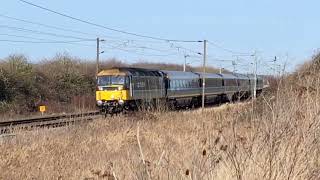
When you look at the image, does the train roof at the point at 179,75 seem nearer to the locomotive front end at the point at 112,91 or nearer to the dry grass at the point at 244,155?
the locomotive front end at the point at 112,91

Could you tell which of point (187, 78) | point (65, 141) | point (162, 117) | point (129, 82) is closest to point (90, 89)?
point (187, 78)

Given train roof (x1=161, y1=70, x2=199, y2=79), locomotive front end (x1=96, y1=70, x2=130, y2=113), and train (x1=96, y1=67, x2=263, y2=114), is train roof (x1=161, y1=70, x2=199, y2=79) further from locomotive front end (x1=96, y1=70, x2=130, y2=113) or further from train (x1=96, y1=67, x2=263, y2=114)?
locomotive front end (x1=96, y1=70, x2=130, y2=113)

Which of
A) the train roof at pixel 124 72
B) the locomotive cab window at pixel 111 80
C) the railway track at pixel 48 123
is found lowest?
the railway track at pixel 48 123

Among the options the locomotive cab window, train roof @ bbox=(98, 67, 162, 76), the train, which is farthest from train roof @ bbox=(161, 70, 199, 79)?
the locomotive cab window

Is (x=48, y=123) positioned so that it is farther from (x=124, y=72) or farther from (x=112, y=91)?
(x=124, y=72)

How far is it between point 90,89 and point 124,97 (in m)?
23.3

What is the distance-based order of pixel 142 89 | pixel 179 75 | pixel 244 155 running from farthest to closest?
pixel 179 75 < pixel 142 89 < pixel 244 155

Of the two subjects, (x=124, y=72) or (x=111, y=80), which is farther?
(x=111, y=80)

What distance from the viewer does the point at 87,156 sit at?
36.9 feet

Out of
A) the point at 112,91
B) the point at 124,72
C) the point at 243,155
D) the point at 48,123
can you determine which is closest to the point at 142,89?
the point at 124,72

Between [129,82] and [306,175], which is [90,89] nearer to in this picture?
[129,82]

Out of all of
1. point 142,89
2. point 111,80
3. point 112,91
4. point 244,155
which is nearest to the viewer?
point 244,155

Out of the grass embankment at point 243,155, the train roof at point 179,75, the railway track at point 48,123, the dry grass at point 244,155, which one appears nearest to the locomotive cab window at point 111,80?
the train roof at point 179,75

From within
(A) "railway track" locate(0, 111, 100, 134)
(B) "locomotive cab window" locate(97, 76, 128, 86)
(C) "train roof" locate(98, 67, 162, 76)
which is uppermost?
(C) "train roof" locate(98, 67, 162, 76)
